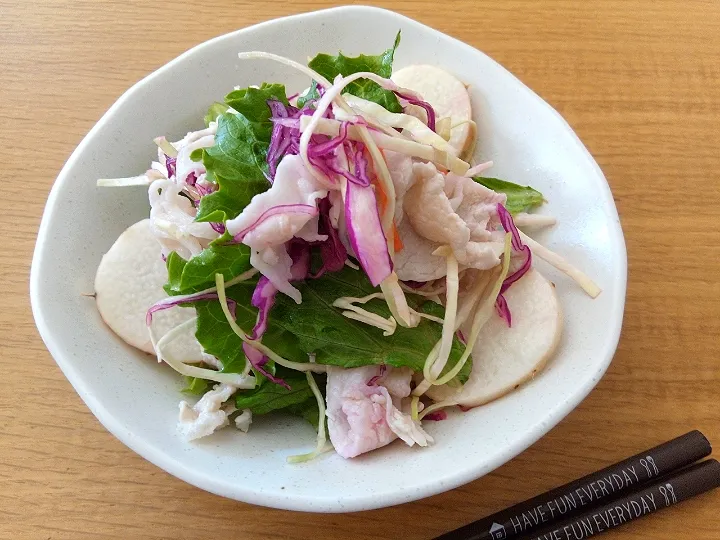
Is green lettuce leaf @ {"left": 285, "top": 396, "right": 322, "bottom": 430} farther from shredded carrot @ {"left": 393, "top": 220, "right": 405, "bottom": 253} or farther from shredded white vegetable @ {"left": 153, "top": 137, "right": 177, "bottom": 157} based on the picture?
shredded white vegetable @ {"left": 153, "top": 137, "right": 177, "bottom": 157}

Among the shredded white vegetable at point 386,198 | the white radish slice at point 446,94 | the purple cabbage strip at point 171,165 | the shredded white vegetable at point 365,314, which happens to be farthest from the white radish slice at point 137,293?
the white radish slice at point 446,94

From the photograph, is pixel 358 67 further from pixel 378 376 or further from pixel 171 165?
pixel 378 376

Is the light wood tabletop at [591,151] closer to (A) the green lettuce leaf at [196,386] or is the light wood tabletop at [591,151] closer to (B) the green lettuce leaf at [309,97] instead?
(A) the green lettuce leaf at [196,386]

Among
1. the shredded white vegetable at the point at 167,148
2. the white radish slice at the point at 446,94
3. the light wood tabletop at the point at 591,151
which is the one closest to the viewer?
the light wood tabletop at the point at 591,151

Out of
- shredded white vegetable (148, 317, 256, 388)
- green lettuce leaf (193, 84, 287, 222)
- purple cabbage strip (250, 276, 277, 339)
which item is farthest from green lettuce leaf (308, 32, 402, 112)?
shredded white vegetable (148, 317, 256, 388)

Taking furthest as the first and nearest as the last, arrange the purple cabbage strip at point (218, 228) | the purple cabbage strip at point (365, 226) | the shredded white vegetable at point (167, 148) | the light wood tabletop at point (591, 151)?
the shredded white vegetable at point (167, 148)
the light wood tabletop at point (591, 151)
the purple cabbage strip at point (218, 228)
the purple cabbage strip at point (365, 226)

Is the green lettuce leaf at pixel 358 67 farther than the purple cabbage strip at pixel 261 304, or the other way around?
the green lettuce leaf at pixel 358 67

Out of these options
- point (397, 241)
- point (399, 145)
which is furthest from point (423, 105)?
point (397, 241)

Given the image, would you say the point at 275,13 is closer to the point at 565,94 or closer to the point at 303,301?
the point at 565,94
